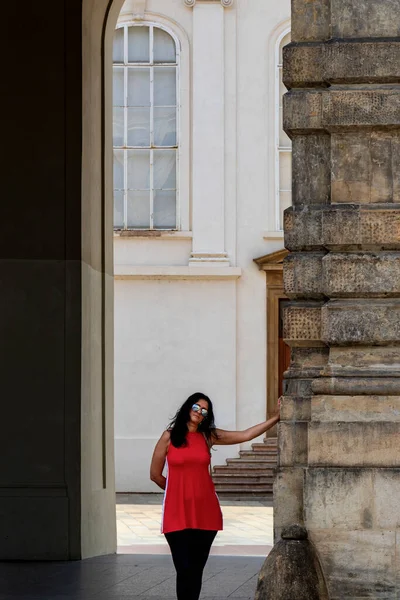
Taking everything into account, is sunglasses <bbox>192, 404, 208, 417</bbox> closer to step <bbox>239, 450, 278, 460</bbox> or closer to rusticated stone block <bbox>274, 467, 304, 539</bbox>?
rusticated stone block <bbox>274, 467, 304, 539</bbox>

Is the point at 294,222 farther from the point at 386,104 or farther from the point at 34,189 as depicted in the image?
the point at 34,189

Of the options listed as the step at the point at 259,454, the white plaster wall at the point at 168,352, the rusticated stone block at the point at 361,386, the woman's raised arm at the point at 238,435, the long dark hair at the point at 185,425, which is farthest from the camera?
the white plaster wall at the point at 168,352

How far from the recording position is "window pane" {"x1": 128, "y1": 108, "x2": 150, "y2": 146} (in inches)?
1043

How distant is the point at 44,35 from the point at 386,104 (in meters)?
5.83

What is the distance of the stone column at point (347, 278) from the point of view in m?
8.91

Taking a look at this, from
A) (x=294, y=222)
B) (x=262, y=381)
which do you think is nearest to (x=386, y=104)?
(x=294, y=222)

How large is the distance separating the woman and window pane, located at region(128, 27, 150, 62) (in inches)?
705

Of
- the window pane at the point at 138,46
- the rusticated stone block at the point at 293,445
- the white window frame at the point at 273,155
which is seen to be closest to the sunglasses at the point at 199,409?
the rusticated stone block at the point at 293,445

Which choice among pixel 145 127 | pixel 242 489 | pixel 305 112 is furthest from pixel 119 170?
pixel 305 112

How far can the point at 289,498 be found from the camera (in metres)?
9.18

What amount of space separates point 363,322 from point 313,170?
1.07m

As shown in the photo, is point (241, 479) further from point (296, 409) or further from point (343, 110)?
point (343, 110)

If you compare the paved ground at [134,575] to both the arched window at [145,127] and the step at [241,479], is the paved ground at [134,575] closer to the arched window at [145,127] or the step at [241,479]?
the step at [241,479]

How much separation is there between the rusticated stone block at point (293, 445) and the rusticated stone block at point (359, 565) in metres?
0.59
